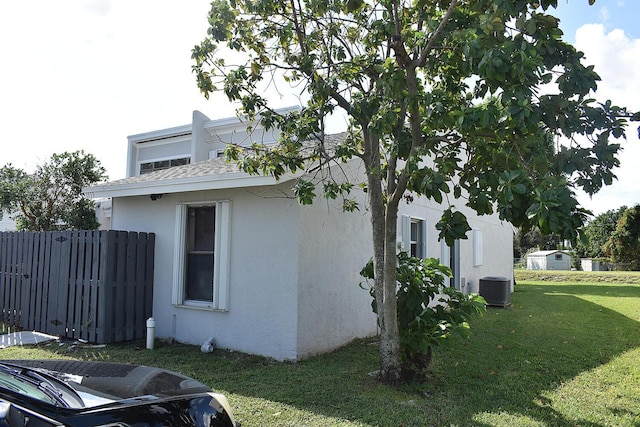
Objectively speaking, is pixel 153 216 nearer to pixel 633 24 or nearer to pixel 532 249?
pixel 633 24

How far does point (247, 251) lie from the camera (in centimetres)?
682

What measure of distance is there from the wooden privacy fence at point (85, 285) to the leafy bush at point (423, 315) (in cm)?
420

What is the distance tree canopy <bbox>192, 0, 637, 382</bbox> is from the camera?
12.3 feet

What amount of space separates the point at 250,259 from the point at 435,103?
3732mm

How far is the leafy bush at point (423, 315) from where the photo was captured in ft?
16.7

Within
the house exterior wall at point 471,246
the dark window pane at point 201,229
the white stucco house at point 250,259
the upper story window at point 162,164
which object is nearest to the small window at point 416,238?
the house exterior wall at point 471,246

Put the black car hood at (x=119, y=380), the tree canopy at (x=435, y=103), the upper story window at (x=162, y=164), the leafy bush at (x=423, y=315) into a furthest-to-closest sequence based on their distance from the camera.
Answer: the upper story window at (x=162, y=164), the leafy bush at (x=423, y=315), the tree canopy at (x=435, y=103), the black car hood at (x=119, y=380)

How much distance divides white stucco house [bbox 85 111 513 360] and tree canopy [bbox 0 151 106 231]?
6121mm

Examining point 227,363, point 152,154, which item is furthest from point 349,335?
point 152,154

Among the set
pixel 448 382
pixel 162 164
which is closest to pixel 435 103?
pixel 448 382

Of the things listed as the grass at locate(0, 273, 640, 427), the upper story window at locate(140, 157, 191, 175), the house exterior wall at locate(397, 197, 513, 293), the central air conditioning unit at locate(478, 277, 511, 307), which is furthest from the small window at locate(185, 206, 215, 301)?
the upper story window at locate(140, 157, 191, 175)

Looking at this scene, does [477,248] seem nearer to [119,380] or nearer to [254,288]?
[254,288]

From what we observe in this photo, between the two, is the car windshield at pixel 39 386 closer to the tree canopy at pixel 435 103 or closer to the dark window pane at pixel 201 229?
the tree canopy at pixel 435 103

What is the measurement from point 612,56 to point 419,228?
554 cm
